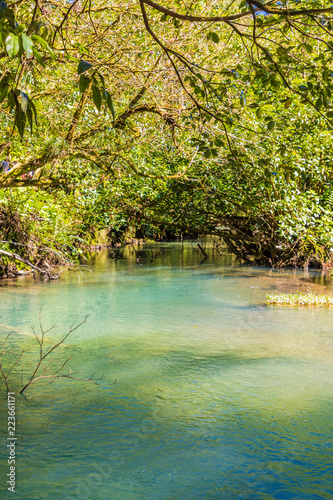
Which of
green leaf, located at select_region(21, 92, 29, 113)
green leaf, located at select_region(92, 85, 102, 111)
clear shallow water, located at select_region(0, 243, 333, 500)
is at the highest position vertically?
green leaf, located at select_region(92, 85, 102, 111)

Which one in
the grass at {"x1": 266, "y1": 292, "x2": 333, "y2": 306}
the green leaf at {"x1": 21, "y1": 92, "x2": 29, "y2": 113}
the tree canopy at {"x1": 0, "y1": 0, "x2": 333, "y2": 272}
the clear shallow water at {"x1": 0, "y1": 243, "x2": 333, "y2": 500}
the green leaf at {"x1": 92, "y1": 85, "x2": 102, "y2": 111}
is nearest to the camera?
the green leaf at {"x1": 21, "y1": 92, "x2": 29, "y2": 113}

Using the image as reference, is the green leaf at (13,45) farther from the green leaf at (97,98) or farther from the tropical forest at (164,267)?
the green leaf at (97,98)

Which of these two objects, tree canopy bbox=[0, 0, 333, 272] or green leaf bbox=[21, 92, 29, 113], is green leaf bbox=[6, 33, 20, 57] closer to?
green leaf bbox=[21, 92, 29, 113]

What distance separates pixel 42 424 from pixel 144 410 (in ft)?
3.71

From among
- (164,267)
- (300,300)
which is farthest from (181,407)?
(164,267)

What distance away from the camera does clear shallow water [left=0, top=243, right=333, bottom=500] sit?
4.28 m

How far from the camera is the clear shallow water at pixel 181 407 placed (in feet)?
14.0

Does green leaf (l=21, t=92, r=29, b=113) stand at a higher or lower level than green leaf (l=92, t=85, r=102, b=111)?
lower

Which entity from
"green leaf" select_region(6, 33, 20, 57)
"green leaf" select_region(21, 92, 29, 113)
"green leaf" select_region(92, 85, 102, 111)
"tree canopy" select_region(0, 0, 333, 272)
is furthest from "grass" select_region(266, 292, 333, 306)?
"green leaf" select_region(6, 33, 20, 57)

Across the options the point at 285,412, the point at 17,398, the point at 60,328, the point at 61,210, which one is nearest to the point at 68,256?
the point at 61,210

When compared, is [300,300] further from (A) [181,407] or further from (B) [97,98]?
(B) [97,98]

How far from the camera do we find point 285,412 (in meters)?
5.66

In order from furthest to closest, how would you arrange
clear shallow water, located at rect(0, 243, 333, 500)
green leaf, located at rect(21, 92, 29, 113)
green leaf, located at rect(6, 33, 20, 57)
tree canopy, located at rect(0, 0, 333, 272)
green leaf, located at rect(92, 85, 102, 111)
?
tree canopy, located at rect(0, 0, 333, 272)
clear shallow water, located at rect(0, 243, 333, 500)
green leaf, located at rect(92, 85, 102, 111)
green leaf, located at rect(21, 92, 29, 113)
green leaf, located at rect(6, 33, 20, 57)

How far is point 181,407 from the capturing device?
19.1ft
